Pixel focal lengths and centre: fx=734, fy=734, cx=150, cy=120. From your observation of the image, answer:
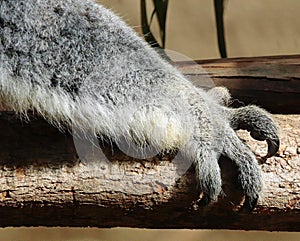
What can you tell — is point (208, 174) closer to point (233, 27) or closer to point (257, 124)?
point (257, 124)

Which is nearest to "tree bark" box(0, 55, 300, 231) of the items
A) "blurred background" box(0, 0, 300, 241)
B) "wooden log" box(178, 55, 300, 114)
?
"wooden log" box(178, 55, 300, 114)

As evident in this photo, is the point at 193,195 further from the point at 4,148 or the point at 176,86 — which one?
the point at 4,148

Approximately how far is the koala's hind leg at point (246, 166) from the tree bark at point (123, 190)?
0.02 metres

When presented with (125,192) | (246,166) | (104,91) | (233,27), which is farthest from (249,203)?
(233,27)

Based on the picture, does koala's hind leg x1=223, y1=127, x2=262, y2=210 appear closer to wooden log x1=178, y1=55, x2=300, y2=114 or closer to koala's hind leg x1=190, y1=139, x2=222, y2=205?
koala's hind leg x1=190, y1=139, x2=222, y2=205

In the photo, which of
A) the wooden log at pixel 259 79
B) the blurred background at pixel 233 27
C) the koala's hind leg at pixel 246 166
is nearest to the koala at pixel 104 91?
the koala's hind leg at pixel 246 166

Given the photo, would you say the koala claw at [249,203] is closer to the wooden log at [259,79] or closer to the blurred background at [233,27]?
the wooden log at [259,79]

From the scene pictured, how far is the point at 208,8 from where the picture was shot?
11.6 feet

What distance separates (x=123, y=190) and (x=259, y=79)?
655 mm

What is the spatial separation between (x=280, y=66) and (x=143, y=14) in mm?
600

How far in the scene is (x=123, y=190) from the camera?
55.8 inches

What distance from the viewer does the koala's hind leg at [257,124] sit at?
1435 mm

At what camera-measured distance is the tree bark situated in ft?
4.65

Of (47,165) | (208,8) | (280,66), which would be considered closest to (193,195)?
(47,165)
